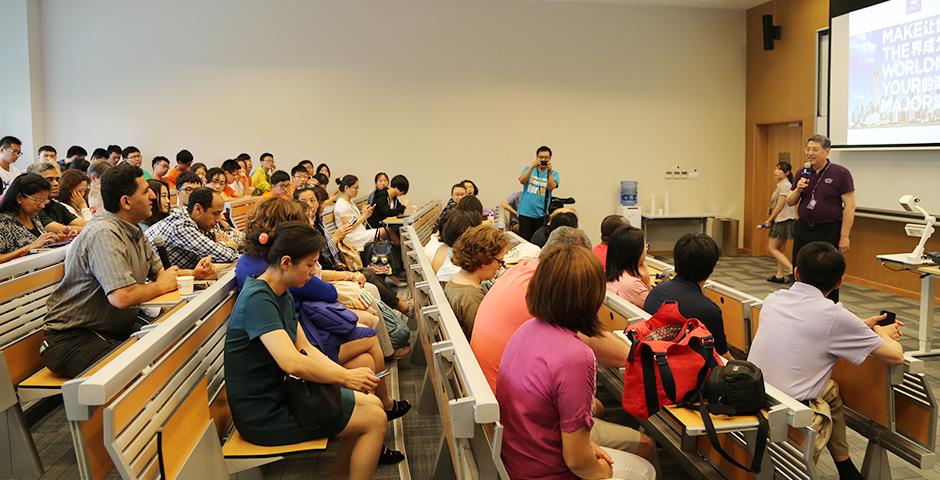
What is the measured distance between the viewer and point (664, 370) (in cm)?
225

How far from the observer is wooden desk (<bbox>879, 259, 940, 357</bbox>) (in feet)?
16.0

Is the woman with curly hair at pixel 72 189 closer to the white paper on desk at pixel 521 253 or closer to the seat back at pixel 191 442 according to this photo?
the white paper on desk at pixel 521 253

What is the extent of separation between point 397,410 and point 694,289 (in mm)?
1681

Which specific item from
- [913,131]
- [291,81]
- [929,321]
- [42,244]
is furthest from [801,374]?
[291,81]

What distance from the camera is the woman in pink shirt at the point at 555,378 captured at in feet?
6.34

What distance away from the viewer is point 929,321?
503 cm

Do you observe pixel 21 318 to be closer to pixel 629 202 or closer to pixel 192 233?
pixel 192 233

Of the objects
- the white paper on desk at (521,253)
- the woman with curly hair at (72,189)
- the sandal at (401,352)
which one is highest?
the woman with curly hair at (72,189)

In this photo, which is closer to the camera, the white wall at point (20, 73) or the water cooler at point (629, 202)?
the white wall at point (20, 73)

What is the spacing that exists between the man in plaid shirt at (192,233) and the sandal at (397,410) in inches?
52.8

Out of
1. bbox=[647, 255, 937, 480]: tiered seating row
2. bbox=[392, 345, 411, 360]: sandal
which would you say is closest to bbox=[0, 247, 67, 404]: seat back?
bbox=[392, 345, 411, 360]: sandal

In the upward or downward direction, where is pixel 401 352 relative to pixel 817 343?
downward

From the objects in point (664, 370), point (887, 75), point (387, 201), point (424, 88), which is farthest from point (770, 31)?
point (664, 370)

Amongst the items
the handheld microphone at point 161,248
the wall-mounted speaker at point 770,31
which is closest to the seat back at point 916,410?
the handheld microphone at point 161,248
